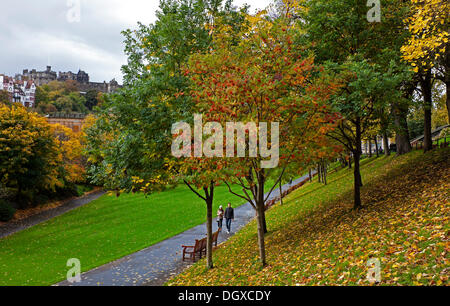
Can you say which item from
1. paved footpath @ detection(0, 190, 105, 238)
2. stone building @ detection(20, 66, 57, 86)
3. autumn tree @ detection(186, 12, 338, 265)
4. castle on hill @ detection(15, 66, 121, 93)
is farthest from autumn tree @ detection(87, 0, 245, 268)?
stone building @ detection(20, 66, 57, 86)

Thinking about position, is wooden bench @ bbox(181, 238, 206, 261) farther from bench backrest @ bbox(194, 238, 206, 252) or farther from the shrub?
the shrub

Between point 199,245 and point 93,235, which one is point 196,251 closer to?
point 199,245

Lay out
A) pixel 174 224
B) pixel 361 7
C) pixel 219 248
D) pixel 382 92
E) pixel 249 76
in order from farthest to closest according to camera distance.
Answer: pixel 174 224, pixel 219 248, pixel 361 7, pixel 382 92, pixel 249 76

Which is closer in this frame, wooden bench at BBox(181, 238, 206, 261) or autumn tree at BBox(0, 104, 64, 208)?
wooden bench at BBox(181, 238, 206, 261)

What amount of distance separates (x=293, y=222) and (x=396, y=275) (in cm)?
994

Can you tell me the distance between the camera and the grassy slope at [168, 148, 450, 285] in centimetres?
617

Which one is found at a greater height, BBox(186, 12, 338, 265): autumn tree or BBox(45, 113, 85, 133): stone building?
BBox(45, 113, 85, 133): stone building

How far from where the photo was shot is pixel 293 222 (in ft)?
51.2

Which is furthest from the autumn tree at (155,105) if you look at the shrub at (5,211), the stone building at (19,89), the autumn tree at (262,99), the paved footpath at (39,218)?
the stone building at (19,89)

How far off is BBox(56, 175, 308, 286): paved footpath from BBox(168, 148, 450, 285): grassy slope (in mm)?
→ 1155

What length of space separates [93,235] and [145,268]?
1126cm
